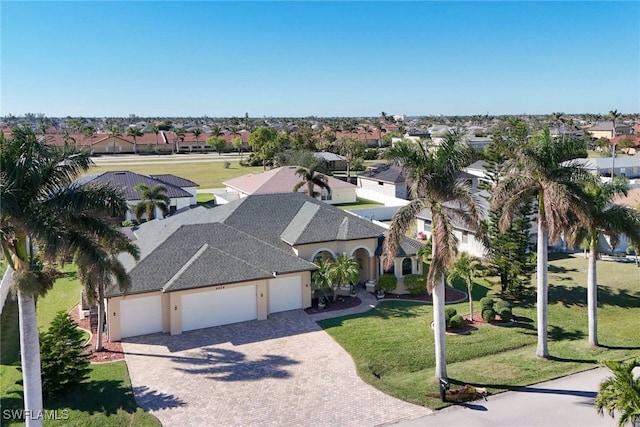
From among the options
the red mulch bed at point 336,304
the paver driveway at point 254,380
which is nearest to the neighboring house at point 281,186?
the red mulch bed at point 336,304

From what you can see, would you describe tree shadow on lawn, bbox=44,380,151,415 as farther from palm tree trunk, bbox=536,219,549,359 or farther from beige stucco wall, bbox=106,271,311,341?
palm tree trunk, bbox=536,219,549,359

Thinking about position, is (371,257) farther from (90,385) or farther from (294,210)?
(90,385)

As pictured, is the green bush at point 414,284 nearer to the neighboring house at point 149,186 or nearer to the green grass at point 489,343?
the green grass at point 489,343

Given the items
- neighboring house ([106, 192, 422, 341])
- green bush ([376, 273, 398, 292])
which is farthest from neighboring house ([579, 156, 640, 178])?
green bush ([376, 273, 398, 292])

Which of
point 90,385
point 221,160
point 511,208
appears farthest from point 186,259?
point 221,160

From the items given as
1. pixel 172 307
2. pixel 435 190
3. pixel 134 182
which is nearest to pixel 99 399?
pixel 172 307
